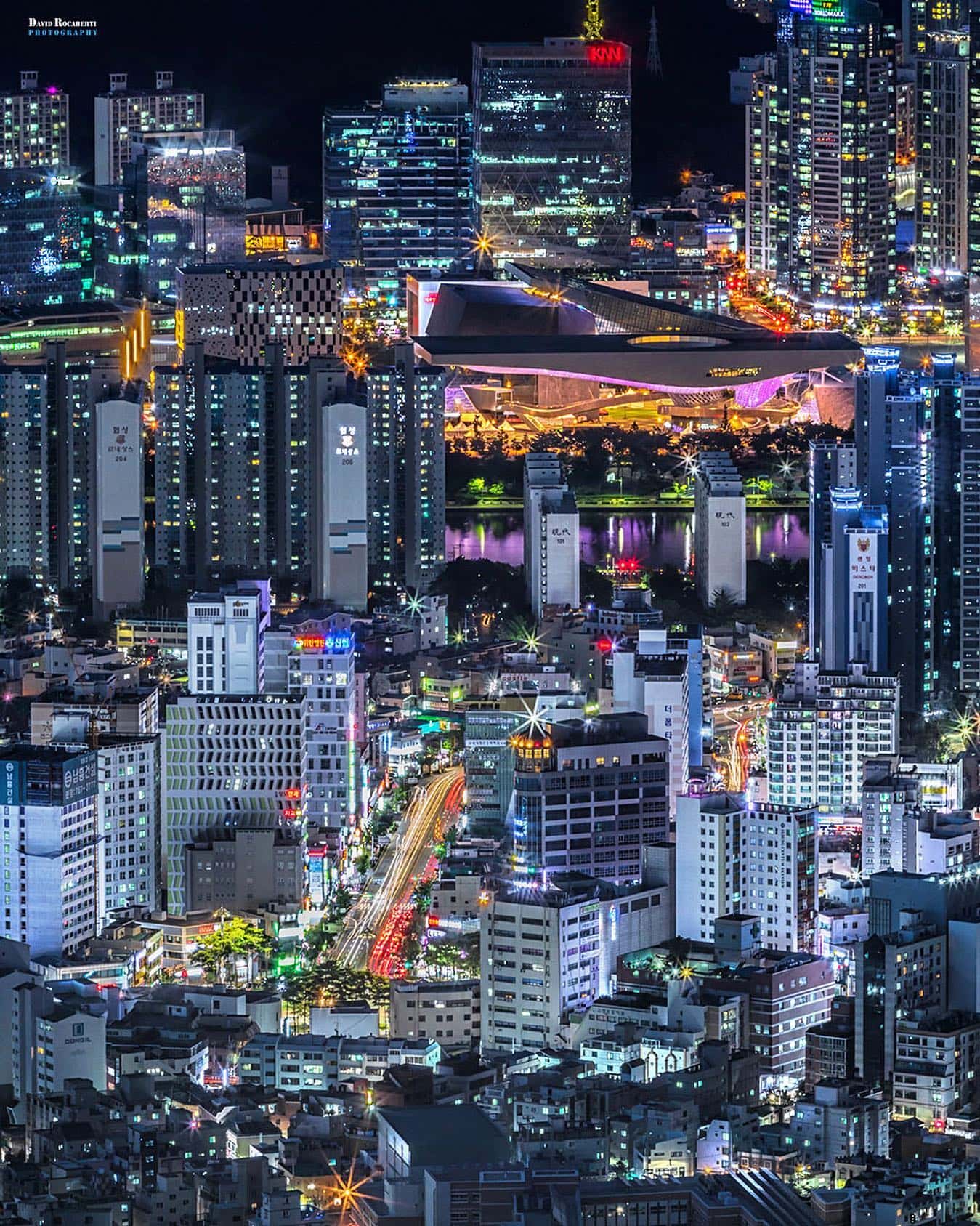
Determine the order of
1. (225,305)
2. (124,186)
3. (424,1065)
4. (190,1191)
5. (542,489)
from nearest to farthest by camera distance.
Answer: (190,1191)
(424,1065)
(542,489)
(225,305)
(124,186)

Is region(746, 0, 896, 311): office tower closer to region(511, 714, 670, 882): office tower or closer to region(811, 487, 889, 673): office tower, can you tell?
region(811, 487, 889, 673): office tower

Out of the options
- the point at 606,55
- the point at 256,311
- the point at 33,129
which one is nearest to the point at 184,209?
the point at 33,129

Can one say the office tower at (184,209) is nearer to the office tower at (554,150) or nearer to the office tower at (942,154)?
the office tower at (554,150)

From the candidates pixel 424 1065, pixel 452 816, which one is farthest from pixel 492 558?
pixel 424 1065

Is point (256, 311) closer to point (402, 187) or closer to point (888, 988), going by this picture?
point (402, 187)

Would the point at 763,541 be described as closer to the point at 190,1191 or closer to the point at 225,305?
the point at 225,305

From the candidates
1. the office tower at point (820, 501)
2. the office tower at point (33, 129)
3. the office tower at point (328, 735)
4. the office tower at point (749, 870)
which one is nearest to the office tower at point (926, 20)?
the office tower at point (33, 129)

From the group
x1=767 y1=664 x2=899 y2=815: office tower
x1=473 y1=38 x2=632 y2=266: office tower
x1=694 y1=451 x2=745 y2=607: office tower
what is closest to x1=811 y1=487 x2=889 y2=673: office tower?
x1=767 y1=664 x2=899 y2=815: office tower
